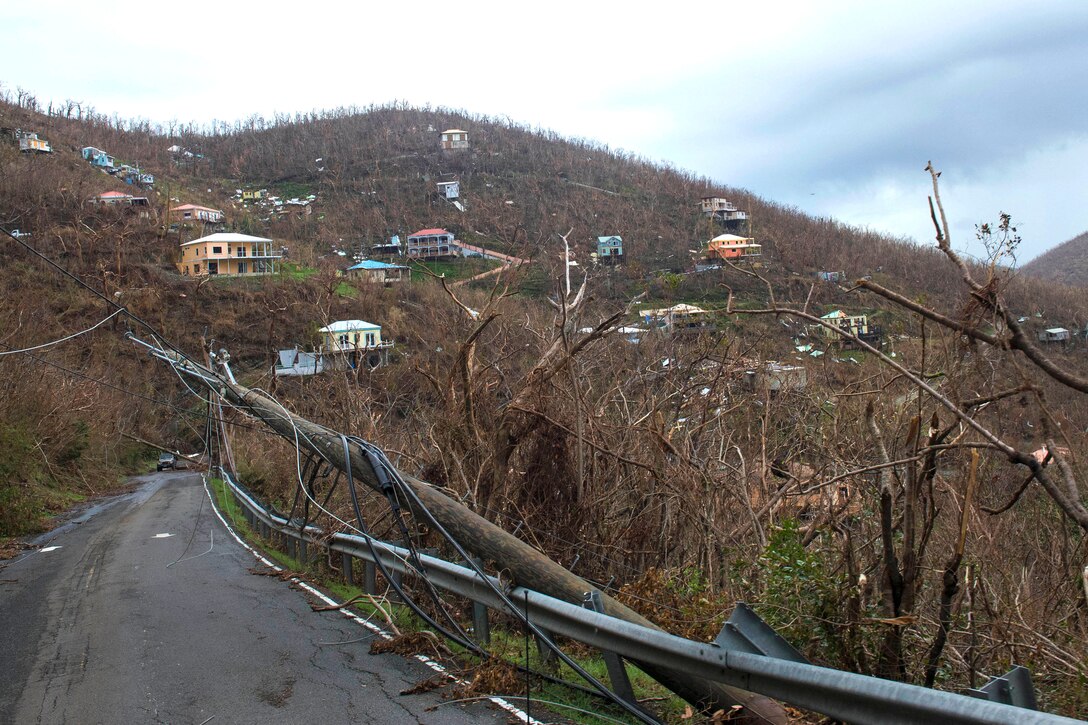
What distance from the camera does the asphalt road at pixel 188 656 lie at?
581cm

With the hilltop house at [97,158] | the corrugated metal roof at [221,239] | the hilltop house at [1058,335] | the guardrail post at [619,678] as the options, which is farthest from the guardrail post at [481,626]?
the hilltop house at [97,158]

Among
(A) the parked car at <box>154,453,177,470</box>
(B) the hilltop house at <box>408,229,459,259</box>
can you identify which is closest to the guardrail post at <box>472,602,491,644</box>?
(A) the parked car at <box>154,453,177,470</box>

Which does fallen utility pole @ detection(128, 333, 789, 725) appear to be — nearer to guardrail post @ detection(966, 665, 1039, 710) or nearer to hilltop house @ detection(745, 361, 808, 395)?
guardrail post @ detection(966, 665, 1039, 710)

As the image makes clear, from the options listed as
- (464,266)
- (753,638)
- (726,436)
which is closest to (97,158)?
(464,266)

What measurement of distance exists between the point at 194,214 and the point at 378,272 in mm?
38074

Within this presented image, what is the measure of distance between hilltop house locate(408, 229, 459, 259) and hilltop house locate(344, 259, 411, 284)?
2.27 meters

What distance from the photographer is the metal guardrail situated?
3.29 meters

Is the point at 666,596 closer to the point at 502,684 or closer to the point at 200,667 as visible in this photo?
the point at 502,684

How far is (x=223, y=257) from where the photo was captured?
8631 centimetres

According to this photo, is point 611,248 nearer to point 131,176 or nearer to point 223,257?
point 223,257

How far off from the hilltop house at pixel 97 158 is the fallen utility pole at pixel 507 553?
395 ft

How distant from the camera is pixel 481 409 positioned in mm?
11414

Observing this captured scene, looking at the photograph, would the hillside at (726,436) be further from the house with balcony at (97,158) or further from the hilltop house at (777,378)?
the house with balcony at (97,158)

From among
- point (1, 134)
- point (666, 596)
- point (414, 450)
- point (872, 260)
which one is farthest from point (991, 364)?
point (1, 134)
